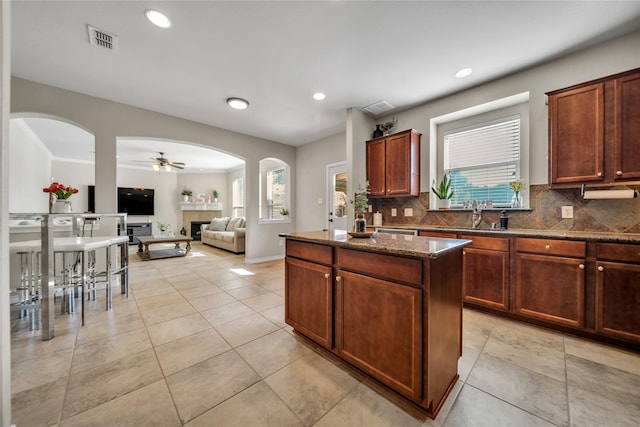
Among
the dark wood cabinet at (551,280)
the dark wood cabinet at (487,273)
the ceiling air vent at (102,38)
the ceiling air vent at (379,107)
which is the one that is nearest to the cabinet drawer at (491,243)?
the dark wood cabinet at (487,273)

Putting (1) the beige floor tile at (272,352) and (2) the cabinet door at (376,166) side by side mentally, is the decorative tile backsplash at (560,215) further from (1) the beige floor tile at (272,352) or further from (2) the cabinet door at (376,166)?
(1) the beige floor tile at (272,352)

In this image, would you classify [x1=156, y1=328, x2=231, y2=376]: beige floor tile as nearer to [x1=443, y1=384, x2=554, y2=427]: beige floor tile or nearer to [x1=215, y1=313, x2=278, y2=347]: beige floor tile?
[x1=215, y1=313, x2=278, y2=347]: beige floor tile

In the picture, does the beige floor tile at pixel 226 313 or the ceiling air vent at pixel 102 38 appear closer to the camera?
the ceiling air vent at pixel 102 38

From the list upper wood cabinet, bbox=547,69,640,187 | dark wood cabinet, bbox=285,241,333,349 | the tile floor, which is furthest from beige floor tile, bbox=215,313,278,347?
upper wood cabinet, bbox=547,69,640,187

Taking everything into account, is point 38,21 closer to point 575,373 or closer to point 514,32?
point 514,32

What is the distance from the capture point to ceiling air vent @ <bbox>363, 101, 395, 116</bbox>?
3607mm

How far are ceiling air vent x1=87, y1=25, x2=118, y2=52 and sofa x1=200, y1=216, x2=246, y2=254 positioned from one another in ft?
14.4

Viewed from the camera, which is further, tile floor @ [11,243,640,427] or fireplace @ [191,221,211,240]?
fireplace @ [191,221,211,240]

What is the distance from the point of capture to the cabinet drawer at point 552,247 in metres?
2.04

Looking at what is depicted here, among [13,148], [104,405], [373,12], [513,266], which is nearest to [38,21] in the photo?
[373,12]

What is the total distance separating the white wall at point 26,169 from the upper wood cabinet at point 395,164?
20.4ft

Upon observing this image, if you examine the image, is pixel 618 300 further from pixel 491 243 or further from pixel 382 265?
pixel 382 265

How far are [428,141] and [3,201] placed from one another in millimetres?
4069

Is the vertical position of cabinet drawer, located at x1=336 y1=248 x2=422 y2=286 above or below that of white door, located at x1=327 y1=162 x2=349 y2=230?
below
